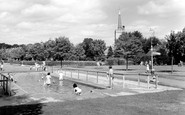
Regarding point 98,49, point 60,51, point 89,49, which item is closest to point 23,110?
point 60,51

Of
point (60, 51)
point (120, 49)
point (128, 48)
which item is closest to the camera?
point (128, 48)

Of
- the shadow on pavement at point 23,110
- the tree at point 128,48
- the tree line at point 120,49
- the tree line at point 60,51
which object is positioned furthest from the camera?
the tree line at point 60,51

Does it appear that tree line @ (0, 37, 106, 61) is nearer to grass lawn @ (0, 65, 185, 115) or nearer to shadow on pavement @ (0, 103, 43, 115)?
grass lawn @ (0, 65, 185, 115)

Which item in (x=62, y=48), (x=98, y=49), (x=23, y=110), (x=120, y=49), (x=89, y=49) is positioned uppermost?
(x=89, y=49)

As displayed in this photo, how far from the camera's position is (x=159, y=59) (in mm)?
68438

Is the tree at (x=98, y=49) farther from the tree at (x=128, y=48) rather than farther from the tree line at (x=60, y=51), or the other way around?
the tree at (x=128, y=48)

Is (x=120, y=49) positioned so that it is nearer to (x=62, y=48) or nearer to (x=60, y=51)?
(x=62, y=48)

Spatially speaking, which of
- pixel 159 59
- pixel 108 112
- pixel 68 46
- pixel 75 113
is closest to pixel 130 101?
pixel 108 112

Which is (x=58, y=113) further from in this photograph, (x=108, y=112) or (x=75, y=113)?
(x=108, y=112)

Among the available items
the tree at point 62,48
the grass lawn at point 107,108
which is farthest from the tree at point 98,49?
the grass lawn at point 107,108

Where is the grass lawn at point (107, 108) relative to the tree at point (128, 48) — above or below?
below

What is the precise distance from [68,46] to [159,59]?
31.3 meters

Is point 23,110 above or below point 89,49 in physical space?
below

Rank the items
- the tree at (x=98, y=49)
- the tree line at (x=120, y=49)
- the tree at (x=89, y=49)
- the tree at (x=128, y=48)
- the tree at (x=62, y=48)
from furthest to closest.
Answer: the tree at (x=89, y=49)
the tree at (x=98, y=49)
the tree at (x=62, y=48)
the tree at (x=128, y=48)
the tree line at (x=120, y=49)
